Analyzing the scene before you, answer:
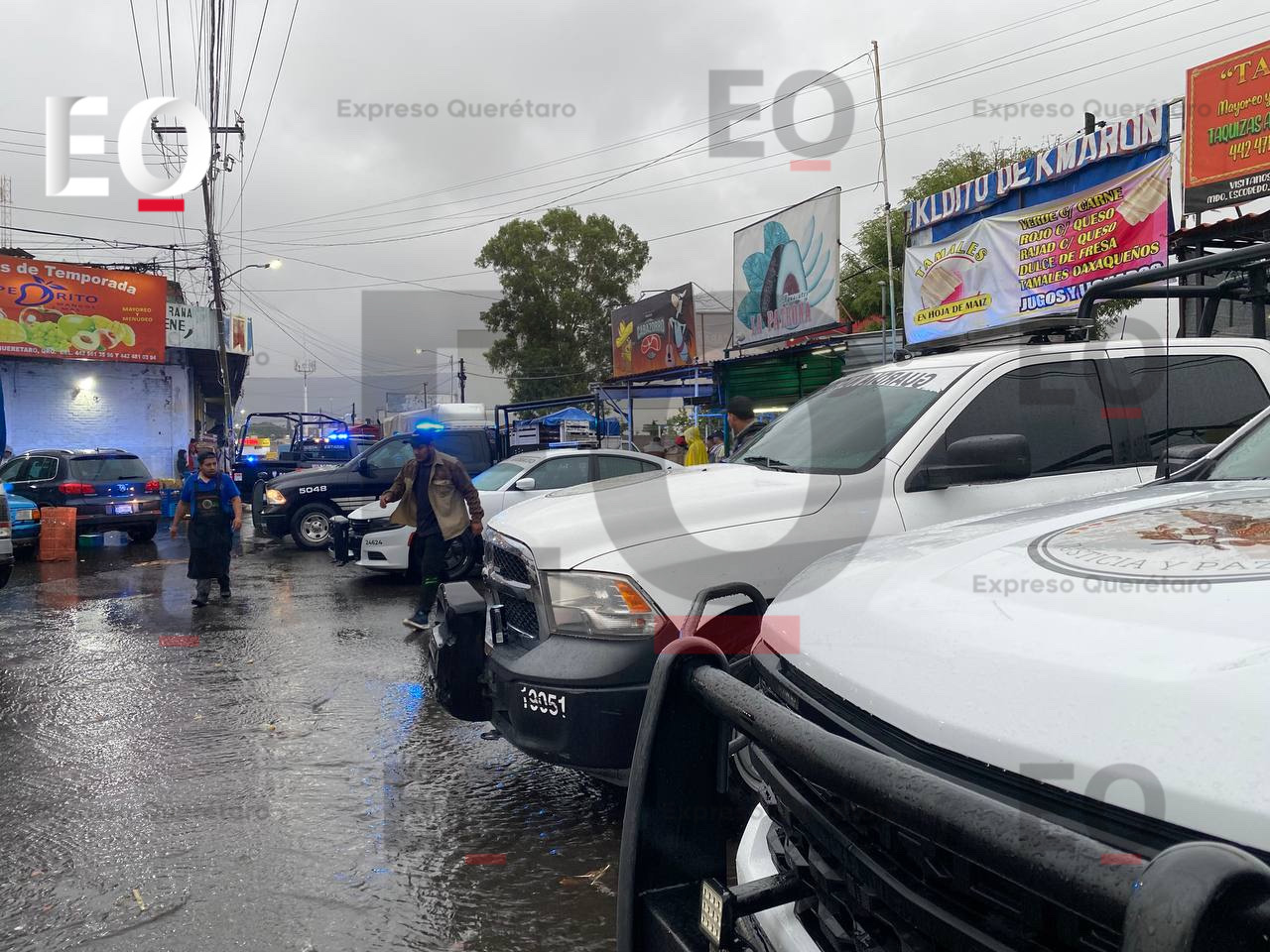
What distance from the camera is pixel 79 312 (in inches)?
934

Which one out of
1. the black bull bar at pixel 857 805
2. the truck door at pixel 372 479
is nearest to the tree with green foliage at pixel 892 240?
the truck door at pixel 372 479

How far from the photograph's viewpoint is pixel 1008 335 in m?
4.52

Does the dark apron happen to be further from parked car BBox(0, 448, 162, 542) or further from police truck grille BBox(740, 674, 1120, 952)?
police truck grille BBox(740, 674, 1120, 952)

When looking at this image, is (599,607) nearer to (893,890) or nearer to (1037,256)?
(893,890)

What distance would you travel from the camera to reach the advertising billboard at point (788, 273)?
14.2 meters

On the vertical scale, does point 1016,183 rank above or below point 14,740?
above

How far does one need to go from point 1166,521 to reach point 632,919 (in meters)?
1.30

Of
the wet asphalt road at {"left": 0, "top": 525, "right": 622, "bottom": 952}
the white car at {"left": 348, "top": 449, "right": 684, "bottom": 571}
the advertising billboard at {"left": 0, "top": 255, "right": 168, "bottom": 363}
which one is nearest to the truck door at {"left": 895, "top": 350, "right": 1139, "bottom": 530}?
the wet asphalt road at {"left": 0, "top": 525, "right": 622, "bottom": 952}

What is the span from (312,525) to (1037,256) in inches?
416

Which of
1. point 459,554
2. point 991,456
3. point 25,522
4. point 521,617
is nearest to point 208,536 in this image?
point 459,554

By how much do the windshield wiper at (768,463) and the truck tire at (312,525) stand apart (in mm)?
10439

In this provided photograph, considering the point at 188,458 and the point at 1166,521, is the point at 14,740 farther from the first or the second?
the point at 188,458

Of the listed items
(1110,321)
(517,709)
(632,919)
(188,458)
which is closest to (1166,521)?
(632,919)

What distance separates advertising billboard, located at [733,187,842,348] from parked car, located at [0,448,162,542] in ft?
35.3
